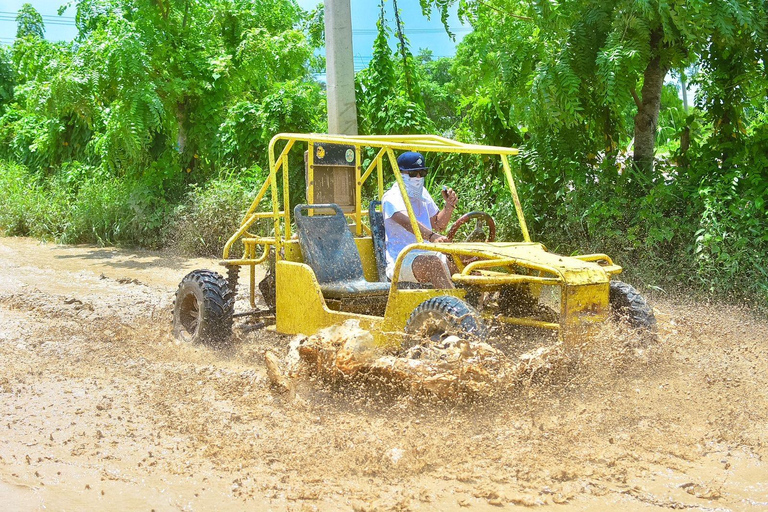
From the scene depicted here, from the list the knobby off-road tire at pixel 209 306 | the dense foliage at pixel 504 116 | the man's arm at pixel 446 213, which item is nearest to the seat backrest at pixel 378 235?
the man's arm at pixel 446 213

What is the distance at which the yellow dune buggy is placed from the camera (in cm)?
510

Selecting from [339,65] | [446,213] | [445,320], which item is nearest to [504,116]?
[339,65]

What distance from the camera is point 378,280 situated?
22.7 ft

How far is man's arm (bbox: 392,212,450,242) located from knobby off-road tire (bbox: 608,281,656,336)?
1.21m

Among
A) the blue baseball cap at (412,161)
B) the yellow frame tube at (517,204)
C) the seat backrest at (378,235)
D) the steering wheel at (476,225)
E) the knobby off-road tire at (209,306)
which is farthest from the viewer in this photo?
the seat backrest at (378,235)

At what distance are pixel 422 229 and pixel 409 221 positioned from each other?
14cm

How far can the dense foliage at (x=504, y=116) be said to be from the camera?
786 cm

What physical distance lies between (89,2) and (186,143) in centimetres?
303

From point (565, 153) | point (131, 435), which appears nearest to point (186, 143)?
point (565, 153)

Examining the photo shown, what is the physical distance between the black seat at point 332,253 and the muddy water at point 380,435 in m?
0.84

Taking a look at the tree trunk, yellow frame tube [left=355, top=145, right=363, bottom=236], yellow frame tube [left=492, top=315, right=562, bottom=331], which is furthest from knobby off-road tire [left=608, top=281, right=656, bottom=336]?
the tree trunk

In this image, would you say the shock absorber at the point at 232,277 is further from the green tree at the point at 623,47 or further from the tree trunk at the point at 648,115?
the tree trunk at the point at 648,115

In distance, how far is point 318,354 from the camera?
5.40m

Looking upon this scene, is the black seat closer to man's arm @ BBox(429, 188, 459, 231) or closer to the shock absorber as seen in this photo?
man's arm @ BBox(429, 188, 459, 231)
